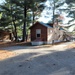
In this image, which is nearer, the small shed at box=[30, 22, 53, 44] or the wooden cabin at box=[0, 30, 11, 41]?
the small shed at box=[30, 22, 53, 44]

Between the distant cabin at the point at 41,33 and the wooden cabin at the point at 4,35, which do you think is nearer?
the distant cabin at the point at 41,33

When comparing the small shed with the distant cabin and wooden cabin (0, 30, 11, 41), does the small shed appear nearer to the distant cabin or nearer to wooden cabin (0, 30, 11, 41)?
the distant cabin

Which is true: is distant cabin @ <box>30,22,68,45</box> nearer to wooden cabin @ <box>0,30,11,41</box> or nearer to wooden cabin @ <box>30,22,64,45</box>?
wooden cabin @ <box>30,22,64,45</box>

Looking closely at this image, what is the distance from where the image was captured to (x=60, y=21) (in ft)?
155

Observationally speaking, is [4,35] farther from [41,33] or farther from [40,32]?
[41,33]

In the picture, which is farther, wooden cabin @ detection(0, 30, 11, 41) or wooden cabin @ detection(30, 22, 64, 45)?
wooden cabin @ detection(0, 30, 11, 41)

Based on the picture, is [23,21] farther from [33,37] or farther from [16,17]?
[33,37]

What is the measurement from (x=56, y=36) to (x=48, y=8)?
237 inches

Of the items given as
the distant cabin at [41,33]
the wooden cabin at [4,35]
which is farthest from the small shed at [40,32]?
the wooden cabin at [4,35]

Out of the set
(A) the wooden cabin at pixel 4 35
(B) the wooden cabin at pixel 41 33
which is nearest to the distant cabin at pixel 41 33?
(B) the wooden cabin at pixel 41 33

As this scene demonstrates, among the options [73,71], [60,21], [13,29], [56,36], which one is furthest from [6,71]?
[60,21]

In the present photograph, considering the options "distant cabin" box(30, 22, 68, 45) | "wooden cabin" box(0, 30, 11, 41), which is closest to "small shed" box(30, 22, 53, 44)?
"distant cabin" box(30, 22, 68, 45)

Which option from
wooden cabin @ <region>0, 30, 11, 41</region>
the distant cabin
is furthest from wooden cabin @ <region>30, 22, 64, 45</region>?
wooden cabin @ <region>0, 30, 11, 41</region>

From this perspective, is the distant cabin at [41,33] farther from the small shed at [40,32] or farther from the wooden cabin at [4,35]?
the wooden cabin at [4,35]
